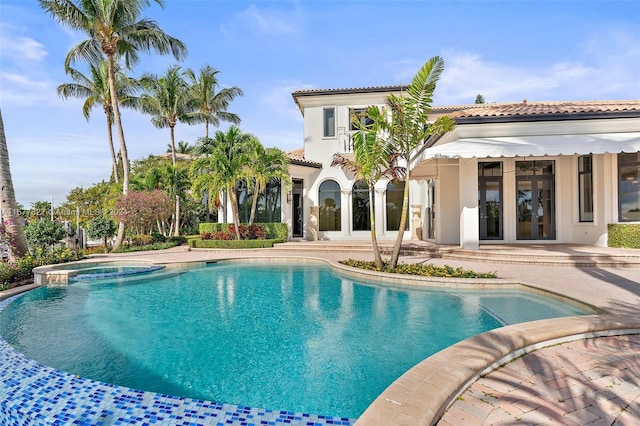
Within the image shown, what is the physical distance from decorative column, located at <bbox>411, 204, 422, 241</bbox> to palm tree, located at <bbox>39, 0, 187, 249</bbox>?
69.9ft

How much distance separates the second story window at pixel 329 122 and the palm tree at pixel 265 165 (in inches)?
203

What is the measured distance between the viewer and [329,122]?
87.5 ft

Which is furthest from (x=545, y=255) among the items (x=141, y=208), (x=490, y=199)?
(x=141, y=208)

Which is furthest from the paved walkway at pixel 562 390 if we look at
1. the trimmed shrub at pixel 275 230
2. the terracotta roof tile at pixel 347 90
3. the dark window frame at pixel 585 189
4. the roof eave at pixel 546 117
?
the terracotta roof tile at pixel 347 90

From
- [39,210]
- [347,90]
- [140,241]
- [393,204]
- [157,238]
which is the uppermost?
[347,90]

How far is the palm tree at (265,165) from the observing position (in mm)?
22359

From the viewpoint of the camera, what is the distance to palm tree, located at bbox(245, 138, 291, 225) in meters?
22.4

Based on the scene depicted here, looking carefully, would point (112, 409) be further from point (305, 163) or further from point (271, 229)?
point (305, 163)

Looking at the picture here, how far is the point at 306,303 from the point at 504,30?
Answer: 57.7 feet

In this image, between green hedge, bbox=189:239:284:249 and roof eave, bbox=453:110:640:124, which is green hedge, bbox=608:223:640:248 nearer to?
roof eave, bbox=453:110:640:124

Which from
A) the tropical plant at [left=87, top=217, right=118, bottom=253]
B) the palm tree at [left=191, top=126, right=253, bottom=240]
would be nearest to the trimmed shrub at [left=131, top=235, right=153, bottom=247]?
the tropical plant at [left=87, top=217, right=118, bottom=253]

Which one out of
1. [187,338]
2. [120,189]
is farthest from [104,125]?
[187,338]

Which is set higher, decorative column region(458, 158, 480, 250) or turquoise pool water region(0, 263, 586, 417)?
A: decorative column region(458, 158, 480, 250)

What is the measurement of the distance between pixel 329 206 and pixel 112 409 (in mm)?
23069
